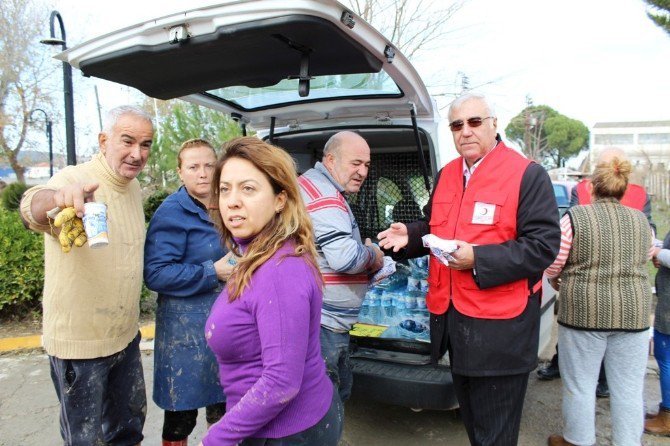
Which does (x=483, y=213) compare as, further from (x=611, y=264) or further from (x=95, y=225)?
(x=95, y=225)

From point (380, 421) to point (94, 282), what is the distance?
222 centimetres

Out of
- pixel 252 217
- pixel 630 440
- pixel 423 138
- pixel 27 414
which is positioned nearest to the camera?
pixel 252 217

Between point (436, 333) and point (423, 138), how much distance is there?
1392 mm

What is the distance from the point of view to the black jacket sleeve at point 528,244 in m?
1.96

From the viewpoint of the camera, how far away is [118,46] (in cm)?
193

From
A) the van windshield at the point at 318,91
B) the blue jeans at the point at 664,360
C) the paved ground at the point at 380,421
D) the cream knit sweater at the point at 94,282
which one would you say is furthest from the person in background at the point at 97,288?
the blue jeans at the point at 664,360

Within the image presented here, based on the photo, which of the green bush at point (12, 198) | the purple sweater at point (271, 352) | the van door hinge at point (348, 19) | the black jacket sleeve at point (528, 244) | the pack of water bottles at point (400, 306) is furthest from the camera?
the green bush at point (12, 198)

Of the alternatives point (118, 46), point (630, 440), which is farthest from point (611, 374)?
point (118, 46)

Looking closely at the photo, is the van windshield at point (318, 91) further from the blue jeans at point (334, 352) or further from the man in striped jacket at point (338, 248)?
the blue jeans at point (334, 352)

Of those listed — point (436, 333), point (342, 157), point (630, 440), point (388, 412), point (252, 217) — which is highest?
point (342, 157)

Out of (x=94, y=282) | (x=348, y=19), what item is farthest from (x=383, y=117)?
(x=94, y=282)

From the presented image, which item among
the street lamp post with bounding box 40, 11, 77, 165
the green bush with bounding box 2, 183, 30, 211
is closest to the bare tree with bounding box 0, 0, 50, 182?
the green bush with bounding box 2, 183, 30, 211

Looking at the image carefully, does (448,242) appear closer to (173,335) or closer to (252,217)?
(252,217)

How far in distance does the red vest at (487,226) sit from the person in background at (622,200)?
0.97 meters
